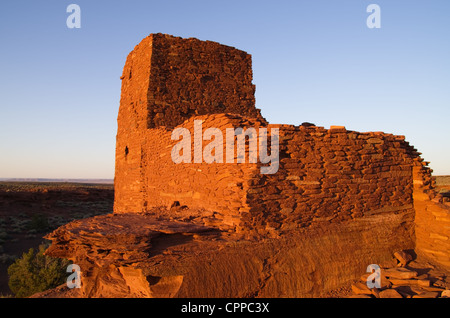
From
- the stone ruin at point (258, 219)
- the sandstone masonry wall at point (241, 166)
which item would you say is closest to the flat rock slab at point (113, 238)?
the stone ruin at point (258, 219)

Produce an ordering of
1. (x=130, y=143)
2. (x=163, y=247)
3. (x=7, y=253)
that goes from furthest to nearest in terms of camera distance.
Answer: (x=7, y=253) < (x=130, y=143) < (x=163, y=247)

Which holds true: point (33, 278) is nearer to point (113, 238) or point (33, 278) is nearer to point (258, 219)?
point (113, 238)

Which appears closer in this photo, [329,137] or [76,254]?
[76,254]

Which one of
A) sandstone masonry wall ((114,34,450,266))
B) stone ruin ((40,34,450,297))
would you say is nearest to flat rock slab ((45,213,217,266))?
stone ruin ((40,34,450,297))

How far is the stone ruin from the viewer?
422 centimetres

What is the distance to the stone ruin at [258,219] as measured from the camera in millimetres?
4223

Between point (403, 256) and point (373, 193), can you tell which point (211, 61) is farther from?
point (403, 256)

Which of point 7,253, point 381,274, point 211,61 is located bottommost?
→ point 7,253

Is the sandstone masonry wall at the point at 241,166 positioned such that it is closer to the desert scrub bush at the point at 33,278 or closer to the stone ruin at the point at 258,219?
the stone ruin at the point at 258,219

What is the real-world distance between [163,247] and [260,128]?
7.63 ft

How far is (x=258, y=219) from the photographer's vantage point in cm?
489

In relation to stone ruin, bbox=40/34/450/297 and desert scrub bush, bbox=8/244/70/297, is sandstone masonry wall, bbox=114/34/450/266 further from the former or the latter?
desert scrub bush, bbox=8/244/70/297

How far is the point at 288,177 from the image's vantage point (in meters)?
5.24
